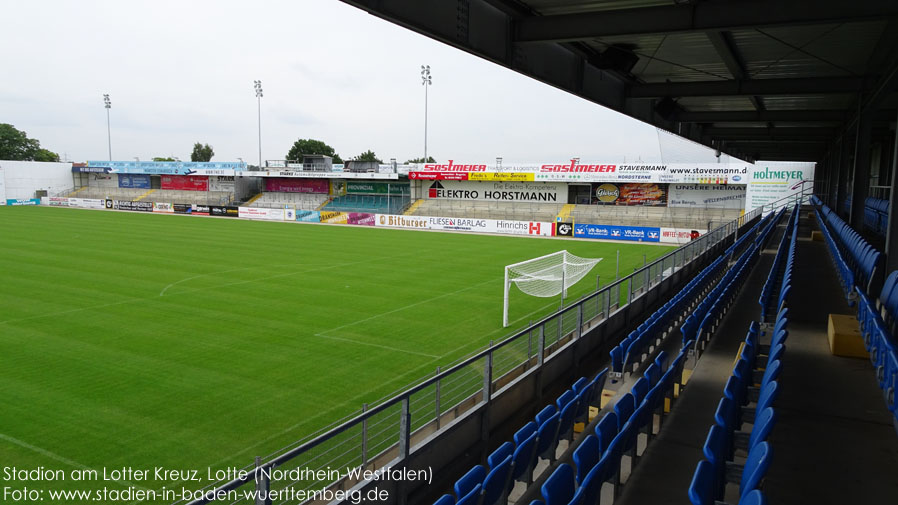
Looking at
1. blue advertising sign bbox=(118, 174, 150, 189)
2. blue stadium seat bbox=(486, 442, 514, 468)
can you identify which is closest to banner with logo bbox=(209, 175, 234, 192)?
blue advertising sign bbox=(118, 174, 150, 189)

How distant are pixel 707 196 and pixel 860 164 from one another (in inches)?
1181

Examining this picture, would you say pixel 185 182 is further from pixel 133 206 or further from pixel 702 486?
pixel 702 486

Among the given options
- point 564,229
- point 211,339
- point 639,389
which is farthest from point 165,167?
point 639,389

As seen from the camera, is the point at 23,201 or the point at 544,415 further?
the point at 23,201

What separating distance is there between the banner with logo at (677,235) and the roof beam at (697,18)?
101ft

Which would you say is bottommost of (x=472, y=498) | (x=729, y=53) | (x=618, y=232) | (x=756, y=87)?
(x=618, y=232)

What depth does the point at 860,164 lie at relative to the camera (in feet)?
45.8

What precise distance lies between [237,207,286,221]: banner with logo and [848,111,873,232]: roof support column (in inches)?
1627

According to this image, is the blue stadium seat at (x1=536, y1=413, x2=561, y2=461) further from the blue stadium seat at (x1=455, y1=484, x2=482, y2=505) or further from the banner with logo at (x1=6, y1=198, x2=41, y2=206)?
the banner with logo at (x1=6, y1=198, x2=41, y2=206)

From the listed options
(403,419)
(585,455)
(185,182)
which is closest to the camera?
(585,455)

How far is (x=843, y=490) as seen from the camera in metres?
4.18

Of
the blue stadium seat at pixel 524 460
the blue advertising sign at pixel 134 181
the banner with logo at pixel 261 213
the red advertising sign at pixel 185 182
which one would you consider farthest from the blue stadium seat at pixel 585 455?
the blue advertising sign at pixel 134 181

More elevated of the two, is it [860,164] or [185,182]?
[860,164]

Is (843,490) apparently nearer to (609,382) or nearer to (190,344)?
(609,382)
